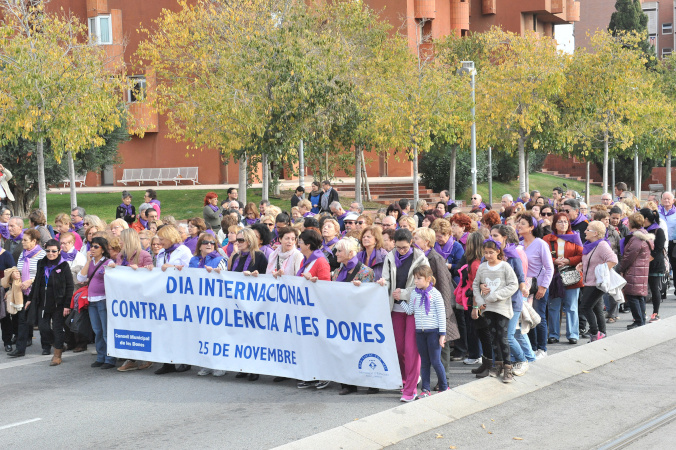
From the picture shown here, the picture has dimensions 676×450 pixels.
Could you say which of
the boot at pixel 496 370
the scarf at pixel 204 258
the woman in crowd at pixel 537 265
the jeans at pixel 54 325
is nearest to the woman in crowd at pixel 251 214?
the jeans at pixel 54 325

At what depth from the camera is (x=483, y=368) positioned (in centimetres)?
986

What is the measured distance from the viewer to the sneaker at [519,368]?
9.76m

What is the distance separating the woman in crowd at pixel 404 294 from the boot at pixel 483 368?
1117mm

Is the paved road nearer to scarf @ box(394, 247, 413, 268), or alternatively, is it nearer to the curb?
the curb

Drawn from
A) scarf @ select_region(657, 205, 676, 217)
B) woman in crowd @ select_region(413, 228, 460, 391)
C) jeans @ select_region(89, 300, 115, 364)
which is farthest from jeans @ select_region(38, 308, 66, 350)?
scarf @ select_region(657, 205, 676, 217)

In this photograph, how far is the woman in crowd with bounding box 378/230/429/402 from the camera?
886cm

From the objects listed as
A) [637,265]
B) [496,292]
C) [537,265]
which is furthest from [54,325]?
[637,265]

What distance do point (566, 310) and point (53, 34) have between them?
1591cm

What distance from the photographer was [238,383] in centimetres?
1005

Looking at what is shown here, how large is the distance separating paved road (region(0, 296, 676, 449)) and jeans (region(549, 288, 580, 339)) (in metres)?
1.21

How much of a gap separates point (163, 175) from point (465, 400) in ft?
118

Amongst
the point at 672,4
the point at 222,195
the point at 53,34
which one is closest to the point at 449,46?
the point at 222,195

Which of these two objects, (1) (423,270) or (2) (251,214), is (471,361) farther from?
(2) (251,214)

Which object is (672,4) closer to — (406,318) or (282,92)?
(282,92)
